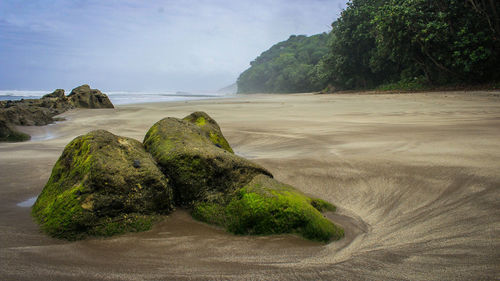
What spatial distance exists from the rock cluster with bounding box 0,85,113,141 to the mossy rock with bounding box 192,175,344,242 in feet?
32.0

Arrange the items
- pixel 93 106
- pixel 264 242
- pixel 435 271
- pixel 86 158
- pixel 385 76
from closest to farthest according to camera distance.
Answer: pixel 435 271 → pixel 264 242 → pixel 86 158 → pixel 93 106 → pixel 385 76

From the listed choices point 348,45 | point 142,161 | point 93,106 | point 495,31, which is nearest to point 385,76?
point 348,45

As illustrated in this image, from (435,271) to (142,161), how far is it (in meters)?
2.09

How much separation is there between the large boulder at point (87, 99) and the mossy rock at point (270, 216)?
60.6 feet

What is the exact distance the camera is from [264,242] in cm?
201

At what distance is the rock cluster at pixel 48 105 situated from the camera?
32.0 ft

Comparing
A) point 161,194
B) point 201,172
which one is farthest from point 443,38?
point 161,194

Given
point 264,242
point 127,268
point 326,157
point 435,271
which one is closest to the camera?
point 435,271

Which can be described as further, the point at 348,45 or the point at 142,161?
the point at 348,45

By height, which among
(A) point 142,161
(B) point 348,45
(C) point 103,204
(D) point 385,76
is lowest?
(C) point 103,204

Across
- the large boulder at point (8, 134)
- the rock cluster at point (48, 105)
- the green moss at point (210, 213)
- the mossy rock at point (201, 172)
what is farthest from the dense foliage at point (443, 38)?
the large boulder at point (8, 134)

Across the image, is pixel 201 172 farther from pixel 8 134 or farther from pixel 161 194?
pixel 8 134

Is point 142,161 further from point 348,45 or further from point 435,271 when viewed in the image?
point 348,45

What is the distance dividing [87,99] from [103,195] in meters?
18.5
